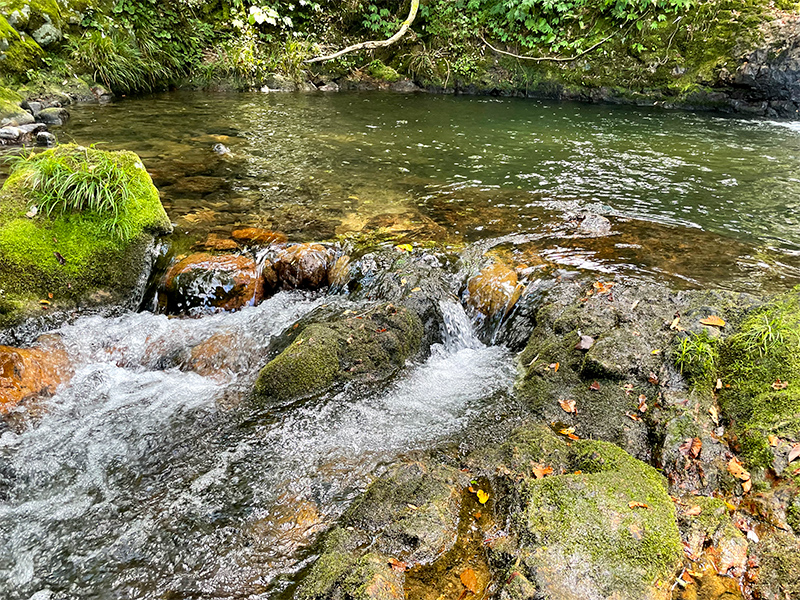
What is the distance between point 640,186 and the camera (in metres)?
7.64

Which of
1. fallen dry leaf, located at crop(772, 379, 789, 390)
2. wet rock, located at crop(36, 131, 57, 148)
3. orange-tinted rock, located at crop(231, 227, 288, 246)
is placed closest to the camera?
fallen dry leaf, located at crop(772, 379, 789, 390)

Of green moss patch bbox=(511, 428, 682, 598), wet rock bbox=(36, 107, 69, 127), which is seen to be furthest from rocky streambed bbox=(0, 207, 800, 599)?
wet rock bbox=(36, 107, 69, 127)

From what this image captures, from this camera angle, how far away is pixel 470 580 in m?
2.24

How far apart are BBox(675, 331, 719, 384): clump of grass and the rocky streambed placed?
0.02 m

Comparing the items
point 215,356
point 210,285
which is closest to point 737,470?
point 215,356

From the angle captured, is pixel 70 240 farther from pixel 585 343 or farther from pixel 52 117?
pixel 52 117

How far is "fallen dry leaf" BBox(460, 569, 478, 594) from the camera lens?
86.7 inches

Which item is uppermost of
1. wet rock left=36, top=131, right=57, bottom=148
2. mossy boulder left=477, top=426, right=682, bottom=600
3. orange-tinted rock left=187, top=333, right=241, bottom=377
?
wet rock left=36, top=131, right=57, bottom=148

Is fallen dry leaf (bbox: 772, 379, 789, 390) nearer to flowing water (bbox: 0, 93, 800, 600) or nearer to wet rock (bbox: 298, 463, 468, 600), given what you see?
flowing water (bbox: 0, 93, 800, 600)

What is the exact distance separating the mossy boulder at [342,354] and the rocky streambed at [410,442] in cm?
2

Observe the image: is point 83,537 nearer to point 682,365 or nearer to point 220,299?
point 220,299

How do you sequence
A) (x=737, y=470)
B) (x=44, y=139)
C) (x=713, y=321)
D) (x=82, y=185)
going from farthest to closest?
1. (x=44, y=139)
2. (x=82, y=185)
3. (x=713, y=321)
4. (x=737, y=470)

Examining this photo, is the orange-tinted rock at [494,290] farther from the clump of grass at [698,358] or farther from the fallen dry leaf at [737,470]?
the fallen dry leaf at [737,470]

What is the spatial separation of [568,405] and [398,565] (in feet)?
6.03
